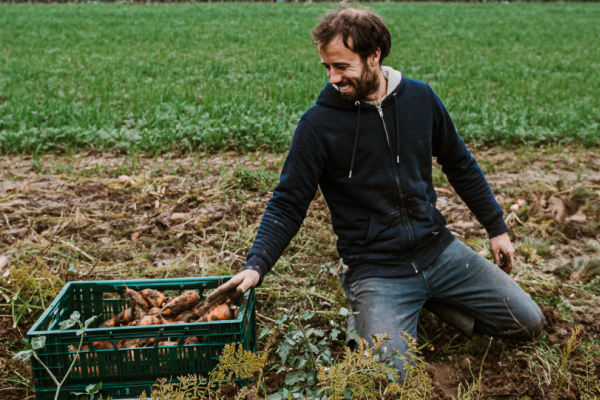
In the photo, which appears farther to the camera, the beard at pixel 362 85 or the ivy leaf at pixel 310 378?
the beard at pixel 362 85

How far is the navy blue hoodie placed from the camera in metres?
2.52

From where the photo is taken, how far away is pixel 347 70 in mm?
2475

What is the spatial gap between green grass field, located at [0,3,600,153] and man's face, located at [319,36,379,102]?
7.69 feet

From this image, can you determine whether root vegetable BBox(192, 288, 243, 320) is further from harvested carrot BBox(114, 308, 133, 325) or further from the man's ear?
the man's ear

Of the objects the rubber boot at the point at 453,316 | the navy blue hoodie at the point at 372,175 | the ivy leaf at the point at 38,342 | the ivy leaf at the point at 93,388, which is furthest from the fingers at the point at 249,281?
the rubber boot at the point at 453,316

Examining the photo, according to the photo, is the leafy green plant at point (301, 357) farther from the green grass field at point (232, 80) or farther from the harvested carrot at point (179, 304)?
the green grass field at point (232, 80)

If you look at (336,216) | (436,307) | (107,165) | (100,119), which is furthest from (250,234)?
(100,119)

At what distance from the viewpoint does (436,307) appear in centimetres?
281

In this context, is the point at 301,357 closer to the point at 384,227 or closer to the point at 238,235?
the point at 384,227

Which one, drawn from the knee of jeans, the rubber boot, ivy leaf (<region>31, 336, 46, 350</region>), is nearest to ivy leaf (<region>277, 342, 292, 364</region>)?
ivy leaf (<region>31, 336, 46, 350</region>)

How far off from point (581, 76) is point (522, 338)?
9188 mm

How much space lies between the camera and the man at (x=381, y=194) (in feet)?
8.07

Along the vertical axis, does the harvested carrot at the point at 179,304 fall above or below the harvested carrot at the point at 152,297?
above

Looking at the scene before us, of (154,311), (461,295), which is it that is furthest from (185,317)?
(461,295)
